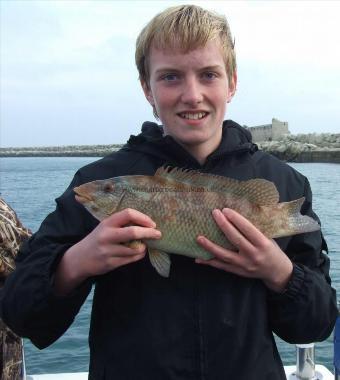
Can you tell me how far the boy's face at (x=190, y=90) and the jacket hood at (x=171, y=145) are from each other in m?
0.06

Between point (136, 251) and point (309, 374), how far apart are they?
2592mm

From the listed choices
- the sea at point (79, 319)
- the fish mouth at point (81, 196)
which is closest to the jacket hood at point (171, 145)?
the fish mouth at point (81, 196)

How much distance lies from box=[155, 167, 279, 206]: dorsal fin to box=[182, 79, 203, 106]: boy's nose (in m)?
0.33

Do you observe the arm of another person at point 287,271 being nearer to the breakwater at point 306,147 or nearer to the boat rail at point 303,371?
the boat rail at point 303,371

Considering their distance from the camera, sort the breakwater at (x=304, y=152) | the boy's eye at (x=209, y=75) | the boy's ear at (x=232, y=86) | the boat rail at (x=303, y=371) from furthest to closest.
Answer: the breakwater at (x=304, y=152) → the boat rail at (x=303, y=371) → the boy's ear at (x=232, y=86) → the boy's eye at (x=209, y=75)

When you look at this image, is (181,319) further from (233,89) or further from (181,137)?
(233,89)

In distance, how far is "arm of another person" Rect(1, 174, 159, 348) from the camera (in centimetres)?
214

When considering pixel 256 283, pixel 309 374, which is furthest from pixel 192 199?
pixel 309 374

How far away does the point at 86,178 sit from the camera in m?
2.60

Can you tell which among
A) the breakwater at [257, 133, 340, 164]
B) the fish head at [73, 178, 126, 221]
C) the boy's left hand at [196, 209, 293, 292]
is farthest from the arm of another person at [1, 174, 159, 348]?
the breakwater at [257, 133, 340, 164]

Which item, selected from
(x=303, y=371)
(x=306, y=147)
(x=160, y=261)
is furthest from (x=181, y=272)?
(x=306, y=147)

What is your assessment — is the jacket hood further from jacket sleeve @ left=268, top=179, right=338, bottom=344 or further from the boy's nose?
jacket sleeve @ left=268, top=179, right=338, bottom=344

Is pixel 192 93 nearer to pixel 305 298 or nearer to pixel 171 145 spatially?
pixel 171 145

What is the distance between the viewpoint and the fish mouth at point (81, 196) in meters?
2.38
